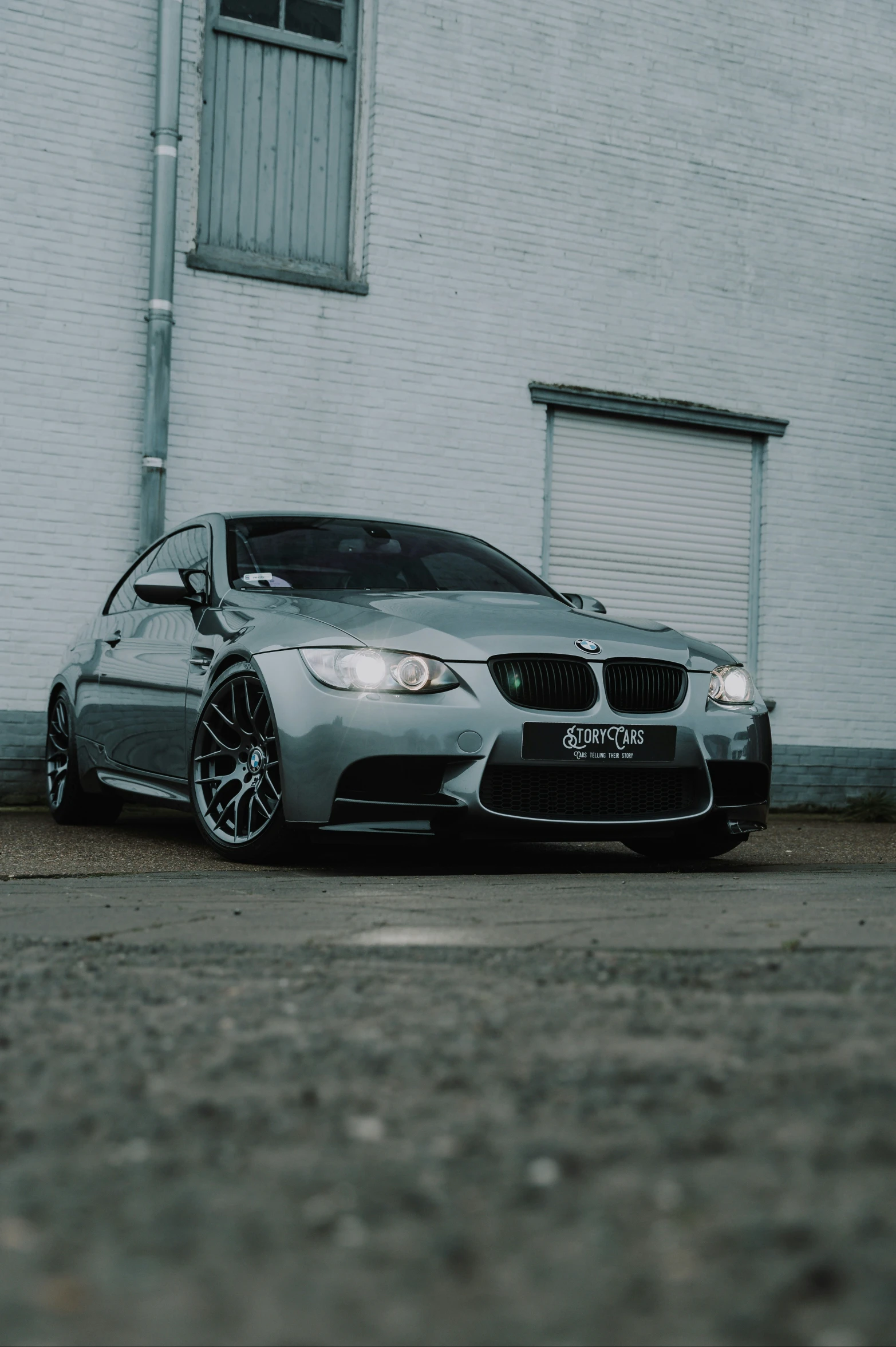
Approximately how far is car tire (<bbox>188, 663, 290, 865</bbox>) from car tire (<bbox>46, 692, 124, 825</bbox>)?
5.82 feet

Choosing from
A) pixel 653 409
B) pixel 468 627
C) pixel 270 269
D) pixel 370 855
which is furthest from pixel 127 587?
pixel 653 409

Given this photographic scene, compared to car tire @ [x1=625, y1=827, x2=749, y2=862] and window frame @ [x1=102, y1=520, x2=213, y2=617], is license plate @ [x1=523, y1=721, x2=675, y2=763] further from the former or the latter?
window frame @ [x1=102, y1=520, x2=213, y2=617]

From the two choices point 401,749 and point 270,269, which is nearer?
point 401,749

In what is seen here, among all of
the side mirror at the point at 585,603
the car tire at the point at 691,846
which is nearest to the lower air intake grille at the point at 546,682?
the car tire at the point at 691,846

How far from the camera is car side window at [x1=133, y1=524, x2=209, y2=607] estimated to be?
635 cm

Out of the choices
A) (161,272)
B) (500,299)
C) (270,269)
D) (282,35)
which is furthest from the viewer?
(500,299)

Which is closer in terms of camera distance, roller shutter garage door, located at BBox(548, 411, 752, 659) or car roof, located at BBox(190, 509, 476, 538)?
car roof, located at BBox(190, 509, 476, 538)

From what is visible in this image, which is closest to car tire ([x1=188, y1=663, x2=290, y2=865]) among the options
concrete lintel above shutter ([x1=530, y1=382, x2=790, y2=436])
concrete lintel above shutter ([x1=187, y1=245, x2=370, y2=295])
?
concrete lintel above shutter ([x1=187, y1=245, x2=370, y2=295])

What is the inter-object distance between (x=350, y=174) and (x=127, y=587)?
4763 millimetres

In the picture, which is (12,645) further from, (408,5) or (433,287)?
(408,5)

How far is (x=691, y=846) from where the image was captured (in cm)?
587

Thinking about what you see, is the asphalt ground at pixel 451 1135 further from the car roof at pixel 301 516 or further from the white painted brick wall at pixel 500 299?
the white painted brick wall at pixel 500 299

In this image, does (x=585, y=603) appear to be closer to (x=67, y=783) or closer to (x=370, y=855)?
(x=370, y=855)

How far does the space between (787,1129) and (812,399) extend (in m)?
11.2
